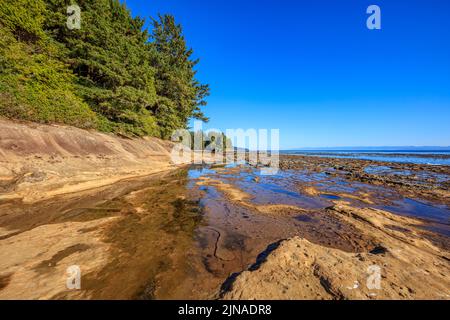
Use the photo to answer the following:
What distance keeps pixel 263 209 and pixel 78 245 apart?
213 inches

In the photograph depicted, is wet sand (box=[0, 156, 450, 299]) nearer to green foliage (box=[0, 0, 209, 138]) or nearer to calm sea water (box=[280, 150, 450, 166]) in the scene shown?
green foliage (box=[0, 0, 209, 138])

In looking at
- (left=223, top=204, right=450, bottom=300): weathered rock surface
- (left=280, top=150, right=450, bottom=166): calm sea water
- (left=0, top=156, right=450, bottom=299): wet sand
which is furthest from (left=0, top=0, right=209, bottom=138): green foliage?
(left=280, top=150, right=450, bottom=166): calm sea water

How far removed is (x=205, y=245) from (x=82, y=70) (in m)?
22.2

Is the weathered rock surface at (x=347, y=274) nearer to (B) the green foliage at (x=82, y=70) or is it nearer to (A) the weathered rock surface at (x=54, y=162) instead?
(A) the weathered rock surface at (x=54, y=162)

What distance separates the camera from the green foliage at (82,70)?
1083cm

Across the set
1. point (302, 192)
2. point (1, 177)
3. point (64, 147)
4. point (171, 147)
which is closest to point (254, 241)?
point (302, 192)

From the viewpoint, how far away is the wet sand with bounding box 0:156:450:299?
248 cm

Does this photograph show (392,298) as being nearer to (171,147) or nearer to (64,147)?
(64,147)

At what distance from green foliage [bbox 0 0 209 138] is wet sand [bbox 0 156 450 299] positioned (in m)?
9.81

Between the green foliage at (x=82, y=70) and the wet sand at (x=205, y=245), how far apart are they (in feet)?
32.2

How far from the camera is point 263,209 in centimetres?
639

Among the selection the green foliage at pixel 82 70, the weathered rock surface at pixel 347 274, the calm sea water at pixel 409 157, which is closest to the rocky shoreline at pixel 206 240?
the weathered rock surface at pixel 347 274

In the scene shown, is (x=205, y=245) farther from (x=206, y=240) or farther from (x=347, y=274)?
(x=347, y=274)
